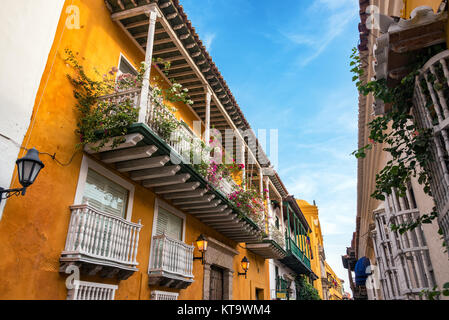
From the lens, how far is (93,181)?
582 cm

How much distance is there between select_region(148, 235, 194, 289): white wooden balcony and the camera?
21.7ft

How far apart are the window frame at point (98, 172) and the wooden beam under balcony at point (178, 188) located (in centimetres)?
79

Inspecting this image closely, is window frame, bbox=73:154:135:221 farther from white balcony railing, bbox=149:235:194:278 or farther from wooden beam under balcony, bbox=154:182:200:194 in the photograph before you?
white balcony railing, bbox=149:235:194:278

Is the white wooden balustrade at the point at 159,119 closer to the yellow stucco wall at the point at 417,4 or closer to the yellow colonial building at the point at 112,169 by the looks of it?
the yellow colonial building at the point at 112,169

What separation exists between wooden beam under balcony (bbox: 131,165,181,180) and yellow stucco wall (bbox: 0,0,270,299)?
0.76ft

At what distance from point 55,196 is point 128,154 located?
1.41 m

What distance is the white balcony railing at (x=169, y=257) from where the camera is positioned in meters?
6.72

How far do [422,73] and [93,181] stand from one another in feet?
17.1

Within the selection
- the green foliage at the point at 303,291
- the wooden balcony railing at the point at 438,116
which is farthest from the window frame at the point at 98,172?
the green foliage at the point at 303,291

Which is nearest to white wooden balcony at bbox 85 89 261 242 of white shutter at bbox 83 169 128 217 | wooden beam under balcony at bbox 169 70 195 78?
white shutter at bbox 83 169 128 217

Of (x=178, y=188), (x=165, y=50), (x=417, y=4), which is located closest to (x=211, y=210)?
(x=178, y=188)
